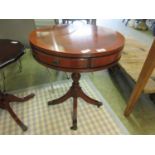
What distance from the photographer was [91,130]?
1.38 m

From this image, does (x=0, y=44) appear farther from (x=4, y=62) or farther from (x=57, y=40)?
(x=57, y=40)

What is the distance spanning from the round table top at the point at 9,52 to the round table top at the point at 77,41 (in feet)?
0.51

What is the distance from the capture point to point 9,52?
1226mm

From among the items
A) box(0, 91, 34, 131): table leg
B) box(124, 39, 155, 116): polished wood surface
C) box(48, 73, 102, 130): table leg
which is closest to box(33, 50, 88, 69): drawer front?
box(48, 73, 102, 130): table leg

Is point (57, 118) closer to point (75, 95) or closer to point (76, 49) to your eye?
point (75, 95)

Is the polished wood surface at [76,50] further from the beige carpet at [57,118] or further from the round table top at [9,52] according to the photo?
the beige carpet at [57,118]

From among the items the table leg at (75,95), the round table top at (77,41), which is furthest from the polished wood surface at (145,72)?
the table leg at (75,95)

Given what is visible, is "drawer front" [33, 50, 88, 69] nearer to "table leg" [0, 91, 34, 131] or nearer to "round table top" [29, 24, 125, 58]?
"round table top" [29, 24, 125, 58]

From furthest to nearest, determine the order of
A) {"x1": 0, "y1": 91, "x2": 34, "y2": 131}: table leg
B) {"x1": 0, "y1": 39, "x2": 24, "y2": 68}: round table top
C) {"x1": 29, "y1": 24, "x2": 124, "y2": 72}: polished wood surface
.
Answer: {"x1": 0, "y1": 91, "x2": 34, "y2": 131}: table leg, {"x1": 0, "y1": 39, "x2": 24, "y2": 68}: round table top, {"x1": 29, "y1": 24, "x2": 124, "y2": 72}: polished wood surface

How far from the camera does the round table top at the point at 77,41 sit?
39.4 inches

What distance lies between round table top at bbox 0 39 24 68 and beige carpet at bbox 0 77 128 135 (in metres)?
0.57

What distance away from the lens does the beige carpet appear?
1371mm
